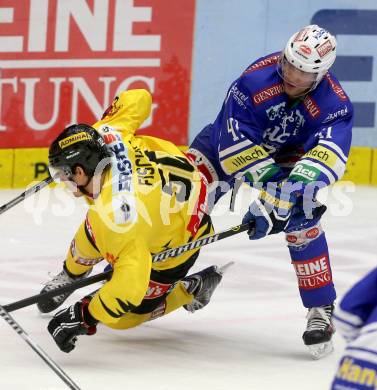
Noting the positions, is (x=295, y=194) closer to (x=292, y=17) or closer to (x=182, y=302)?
(x=182, y=302)

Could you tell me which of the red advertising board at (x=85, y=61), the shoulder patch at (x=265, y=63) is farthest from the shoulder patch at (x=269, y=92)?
the red advertising board at (x=85, y=61)

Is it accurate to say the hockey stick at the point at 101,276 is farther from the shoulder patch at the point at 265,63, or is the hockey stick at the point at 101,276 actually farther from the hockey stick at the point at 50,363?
the shoulder patch at the point at 265,63

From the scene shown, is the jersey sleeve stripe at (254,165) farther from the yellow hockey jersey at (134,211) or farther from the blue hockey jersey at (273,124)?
the yellow hockey jersey at (134,211)

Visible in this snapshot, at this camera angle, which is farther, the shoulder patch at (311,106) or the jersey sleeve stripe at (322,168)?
the shoulder patch at (311,106)

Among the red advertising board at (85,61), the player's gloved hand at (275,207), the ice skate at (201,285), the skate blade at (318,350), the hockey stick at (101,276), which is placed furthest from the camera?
→ the red advertising board at (85,61)

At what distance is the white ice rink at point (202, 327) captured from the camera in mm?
4156

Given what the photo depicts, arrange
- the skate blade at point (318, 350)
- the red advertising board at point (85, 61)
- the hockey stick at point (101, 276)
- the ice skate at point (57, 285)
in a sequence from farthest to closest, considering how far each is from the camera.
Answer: the red advertising board at point (85, 61), the ice skate at point (57, 285), the skate blade at point (318, 350), the hockey stick at point (101, 276)

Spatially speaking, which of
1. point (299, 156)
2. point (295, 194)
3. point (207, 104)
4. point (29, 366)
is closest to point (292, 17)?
point (207, 104)

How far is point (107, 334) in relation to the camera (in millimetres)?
4691

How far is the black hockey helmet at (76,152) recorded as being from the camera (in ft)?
13.6

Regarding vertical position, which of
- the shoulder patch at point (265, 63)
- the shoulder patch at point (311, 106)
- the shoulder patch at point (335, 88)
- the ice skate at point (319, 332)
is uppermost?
the shoulder patch at point (265, 63)

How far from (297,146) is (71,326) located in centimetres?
116

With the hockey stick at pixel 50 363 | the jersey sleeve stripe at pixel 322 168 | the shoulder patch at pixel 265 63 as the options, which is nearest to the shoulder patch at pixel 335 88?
the shoulder patch at pixel 265 63

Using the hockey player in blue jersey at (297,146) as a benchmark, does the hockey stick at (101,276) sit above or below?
below
